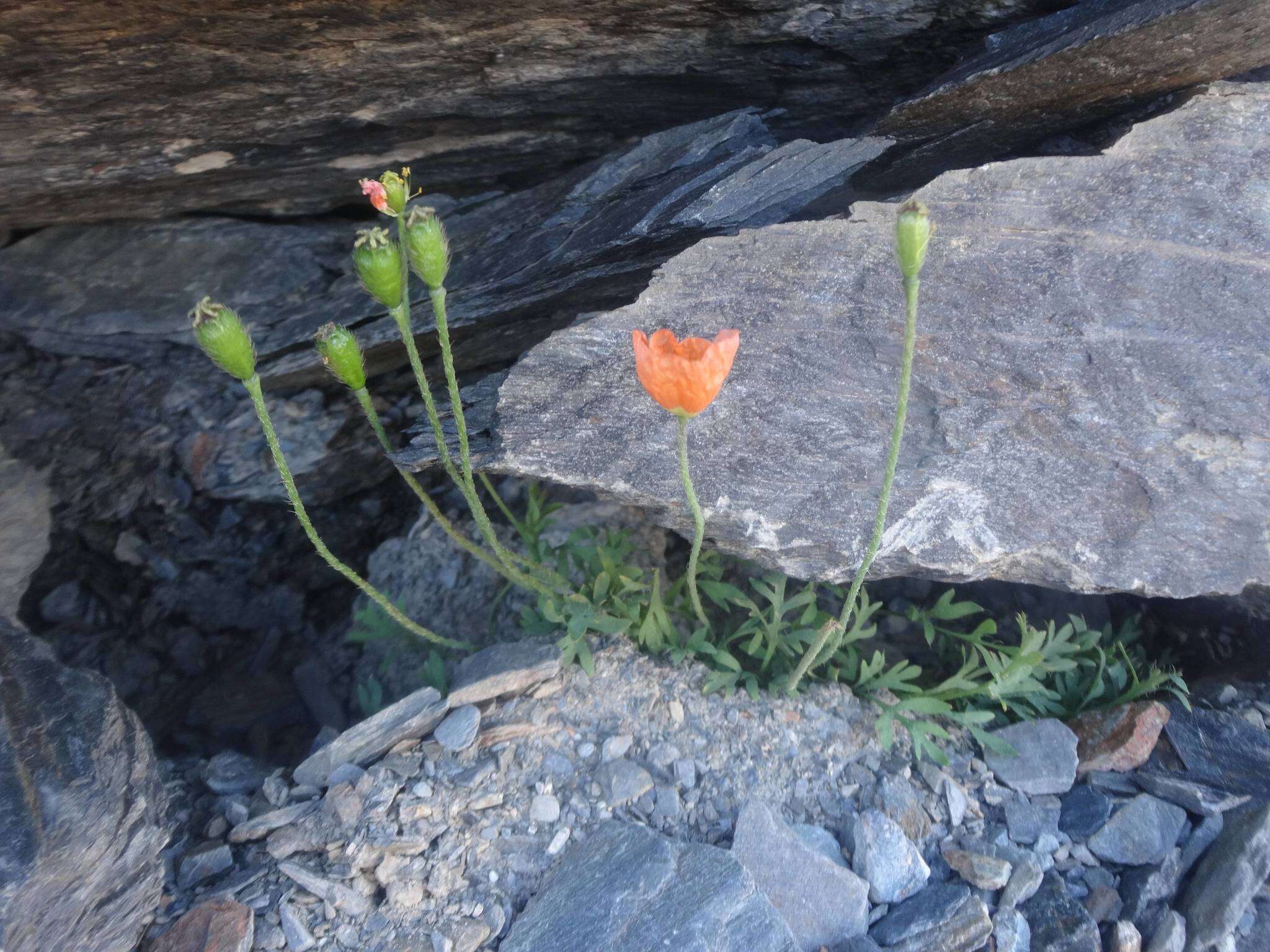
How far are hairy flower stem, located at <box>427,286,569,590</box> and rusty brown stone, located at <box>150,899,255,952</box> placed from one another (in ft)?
3.08

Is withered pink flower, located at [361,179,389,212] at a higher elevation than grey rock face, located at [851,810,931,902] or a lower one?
higher

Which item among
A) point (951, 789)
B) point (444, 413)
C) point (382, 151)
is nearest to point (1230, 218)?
point (951, 789)

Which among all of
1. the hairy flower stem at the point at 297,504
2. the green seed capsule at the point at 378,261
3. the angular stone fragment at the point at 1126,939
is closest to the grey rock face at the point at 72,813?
the hairy flower stem at the point at 297,504

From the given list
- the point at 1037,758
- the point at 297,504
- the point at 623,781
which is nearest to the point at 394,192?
the point at 297,504

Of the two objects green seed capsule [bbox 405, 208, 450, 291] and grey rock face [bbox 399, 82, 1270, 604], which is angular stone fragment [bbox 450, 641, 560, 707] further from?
green seed capsule [bbox 405, 208, 450, 291]

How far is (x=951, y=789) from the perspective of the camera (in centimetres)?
223

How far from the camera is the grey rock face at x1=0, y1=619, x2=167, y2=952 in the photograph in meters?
1.82

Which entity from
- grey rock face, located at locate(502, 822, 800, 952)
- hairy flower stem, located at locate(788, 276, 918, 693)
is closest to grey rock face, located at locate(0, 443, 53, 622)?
grey rock face, located at locate(502, 822, 800, 952)

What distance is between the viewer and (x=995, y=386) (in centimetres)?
227

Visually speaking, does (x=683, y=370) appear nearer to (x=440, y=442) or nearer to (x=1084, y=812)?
(x=440, y=442)

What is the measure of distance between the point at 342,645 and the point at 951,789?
6.54ft

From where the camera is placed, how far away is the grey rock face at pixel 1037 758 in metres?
2.25

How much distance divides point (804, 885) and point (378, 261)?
1517 mm

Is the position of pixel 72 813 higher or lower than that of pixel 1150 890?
higher
